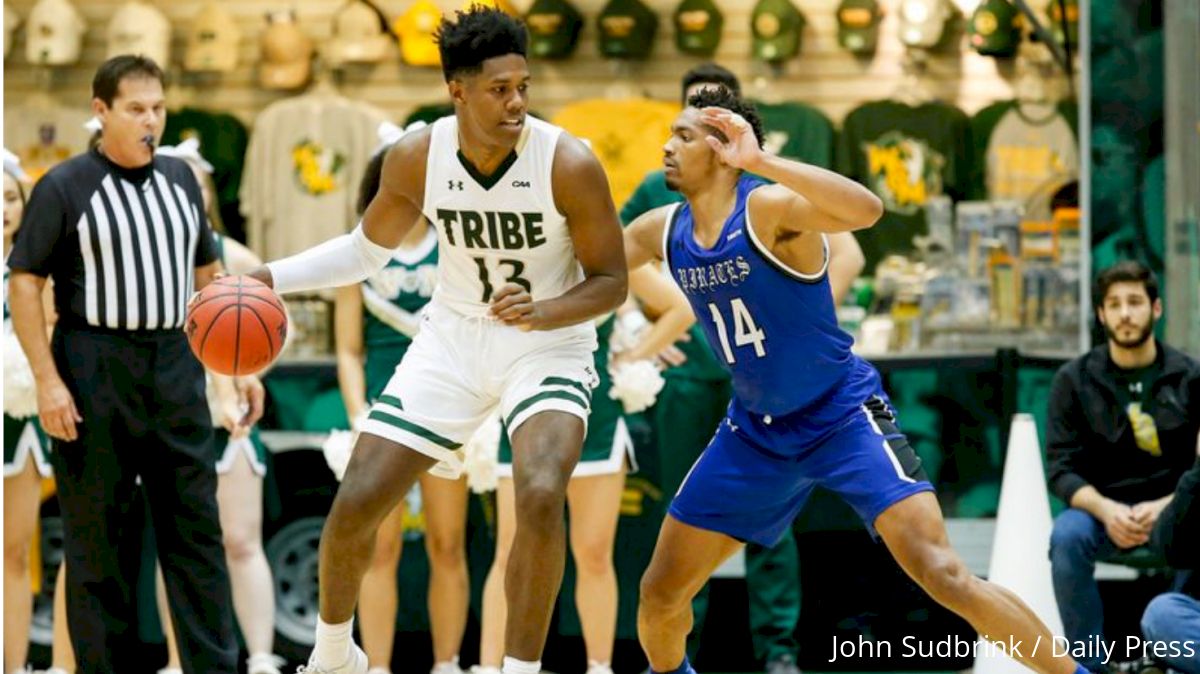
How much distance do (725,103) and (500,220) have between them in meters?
0.81

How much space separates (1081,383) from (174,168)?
347 centimetres

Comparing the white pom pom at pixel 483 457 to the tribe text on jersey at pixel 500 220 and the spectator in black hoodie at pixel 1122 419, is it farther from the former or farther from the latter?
the spectator in black hoodie at pixel 1122 419

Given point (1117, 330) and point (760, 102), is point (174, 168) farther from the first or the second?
point (760, 102)

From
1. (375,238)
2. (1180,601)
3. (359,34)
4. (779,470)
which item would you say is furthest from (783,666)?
(359,34)

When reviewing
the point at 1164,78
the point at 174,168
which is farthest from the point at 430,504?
the point at 1164,78

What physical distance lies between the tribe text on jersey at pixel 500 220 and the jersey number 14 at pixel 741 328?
18.0 inches

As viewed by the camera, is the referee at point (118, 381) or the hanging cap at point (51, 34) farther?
the hanging cap at point (51, 34)

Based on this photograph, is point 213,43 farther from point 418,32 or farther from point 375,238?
point 375,238

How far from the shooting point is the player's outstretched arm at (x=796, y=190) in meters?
5.32

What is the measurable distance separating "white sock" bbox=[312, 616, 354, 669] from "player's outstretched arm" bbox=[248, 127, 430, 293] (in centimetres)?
103

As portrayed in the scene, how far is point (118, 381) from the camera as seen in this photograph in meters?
6.41

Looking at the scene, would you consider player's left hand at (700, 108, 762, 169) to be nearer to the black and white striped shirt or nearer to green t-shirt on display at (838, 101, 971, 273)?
the black and white striped shirt

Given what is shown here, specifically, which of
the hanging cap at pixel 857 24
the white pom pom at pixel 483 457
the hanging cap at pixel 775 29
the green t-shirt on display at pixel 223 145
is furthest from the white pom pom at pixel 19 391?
the hanging cap at pixel 857 24

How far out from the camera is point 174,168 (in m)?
6.70
